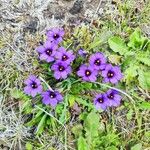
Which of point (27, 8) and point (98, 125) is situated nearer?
point (98, 125)

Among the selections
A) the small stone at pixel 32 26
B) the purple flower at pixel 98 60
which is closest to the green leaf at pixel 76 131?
the purple flower at pixel 98 60

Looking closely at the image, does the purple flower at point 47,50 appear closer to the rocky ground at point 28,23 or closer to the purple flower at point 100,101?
the rocky ground at point 28,23

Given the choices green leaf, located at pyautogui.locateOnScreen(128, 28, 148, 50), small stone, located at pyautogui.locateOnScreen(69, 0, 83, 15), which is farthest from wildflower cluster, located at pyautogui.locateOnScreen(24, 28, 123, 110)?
small stone, located at pyautogui.locateOnScreen(69, 0, 83, 15)

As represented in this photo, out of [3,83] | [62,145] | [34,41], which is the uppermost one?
[34,41]

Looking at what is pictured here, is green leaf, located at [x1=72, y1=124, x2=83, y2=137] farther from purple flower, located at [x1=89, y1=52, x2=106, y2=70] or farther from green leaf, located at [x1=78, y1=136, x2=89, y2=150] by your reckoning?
purple flower, located at [x1=89, y1=52, x2=106, y2=70]

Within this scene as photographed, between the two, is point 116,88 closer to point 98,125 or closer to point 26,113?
point 98,125

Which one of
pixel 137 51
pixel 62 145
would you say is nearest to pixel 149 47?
pixel 137 51
